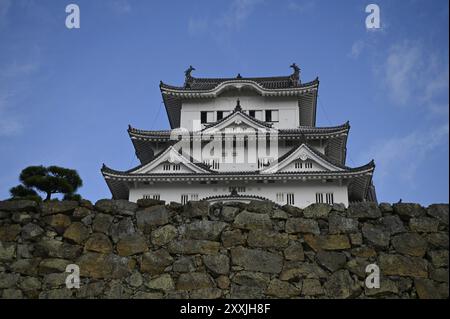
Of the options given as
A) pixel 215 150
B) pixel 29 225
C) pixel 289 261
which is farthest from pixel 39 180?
pixel 289 261

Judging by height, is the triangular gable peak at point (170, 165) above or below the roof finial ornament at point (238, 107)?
below

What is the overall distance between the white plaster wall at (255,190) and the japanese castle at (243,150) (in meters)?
0.06

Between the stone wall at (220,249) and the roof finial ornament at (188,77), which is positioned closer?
the stone wall at (220,249)

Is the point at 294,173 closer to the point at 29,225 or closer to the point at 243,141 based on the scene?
the point at 243,141

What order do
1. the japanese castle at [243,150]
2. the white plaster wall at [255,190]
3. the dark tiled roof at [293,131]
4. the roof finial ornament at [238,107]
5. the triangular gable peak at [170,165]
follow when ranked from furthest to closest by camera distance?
the roof finial ornament at [238,107] → the dark tiled roof at [293,131] → the triangular gable peak at [170,165] → the white plaster wall at [255,190] → the japanese castle at [243,150]

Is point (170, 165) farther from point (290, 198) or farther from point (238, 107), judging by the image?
point (290, 198)

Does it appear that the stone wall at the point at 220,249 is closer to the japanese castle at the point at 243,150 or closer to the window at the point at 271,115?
the japanese castle at the point at 243,150

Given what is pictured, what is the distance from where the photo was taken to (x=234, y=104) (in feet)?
123

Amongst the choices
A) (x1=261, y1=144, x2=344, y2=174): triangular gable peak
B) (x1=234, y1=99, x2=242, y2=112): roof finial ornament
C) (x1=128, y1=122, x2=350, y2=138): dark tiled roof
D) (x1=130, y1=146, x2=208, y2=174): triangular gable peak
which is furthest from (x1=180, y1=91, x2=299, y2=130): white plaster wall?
(x1=261, y1=144, x2=344, y2=174): triangular gable peak

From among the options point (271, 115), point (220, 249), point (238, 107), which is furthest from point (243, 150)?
point (220, 249)

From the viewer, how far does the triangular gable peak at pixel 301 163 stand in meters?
30.0

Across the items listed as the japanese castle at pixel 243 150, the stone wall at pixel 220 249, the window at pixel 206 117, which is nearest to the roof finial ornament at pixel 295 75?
the japanese castle at pixel 243 150

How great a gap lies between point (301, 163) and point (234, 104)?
29.6 feet
